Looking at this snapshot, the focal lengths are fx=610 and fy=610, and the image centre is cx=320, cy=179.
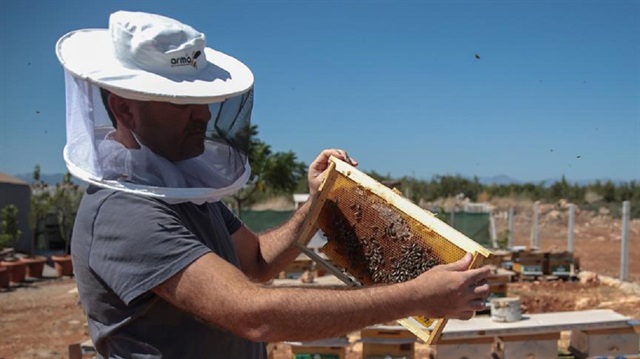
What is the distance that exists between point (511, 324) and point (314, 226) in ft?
13.8

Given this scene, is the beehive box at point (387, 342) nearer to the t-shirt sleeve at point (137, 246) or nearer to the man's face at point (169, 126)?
the man's face at point (169, 126)

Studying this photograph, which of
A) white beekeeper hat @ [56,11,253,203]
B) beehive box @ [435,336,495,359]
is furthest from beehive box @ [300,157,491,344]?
beehive box @ [435,336,495,359]

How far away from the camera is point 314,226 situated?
2.64 metres

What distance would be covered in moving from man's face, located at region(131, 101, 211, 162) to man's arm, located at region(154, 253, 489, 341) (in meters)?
0.43

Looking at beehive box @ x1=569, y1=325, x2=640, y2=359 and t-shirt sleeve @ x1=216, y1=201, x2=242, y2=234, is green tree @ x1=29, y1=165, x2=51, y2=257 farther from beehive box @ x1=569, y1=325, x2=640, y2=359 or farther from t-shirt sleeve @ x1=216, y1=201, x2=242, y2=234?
t-shirt sleeve @ x1=216, y1=201, x2=242, y2=234

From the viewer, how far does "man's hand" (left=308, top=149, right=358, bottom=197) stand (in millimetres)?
2586

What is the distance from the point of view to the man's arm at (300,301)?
5.26ft

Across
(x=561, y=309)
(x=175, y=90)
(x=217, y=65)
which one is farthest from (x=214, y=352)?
(x=561, y=309)

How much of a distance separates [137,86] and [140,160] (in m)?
0.23

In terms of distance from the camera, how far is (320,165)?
2.66 m

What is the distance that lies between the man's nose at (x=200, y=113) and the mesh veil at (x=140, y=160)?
0.09 metres

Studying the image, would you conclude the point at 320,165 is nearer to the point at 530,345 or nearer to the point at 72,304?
the point at 530,345

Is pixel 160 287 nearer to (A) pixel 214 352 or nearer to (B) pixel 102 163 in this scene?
(A) pixel 214 352

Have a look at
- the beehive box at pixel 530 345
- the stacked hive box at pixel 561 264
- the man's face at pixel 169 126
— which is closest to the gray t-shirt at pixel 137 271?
the man's face at pixel 169 126
